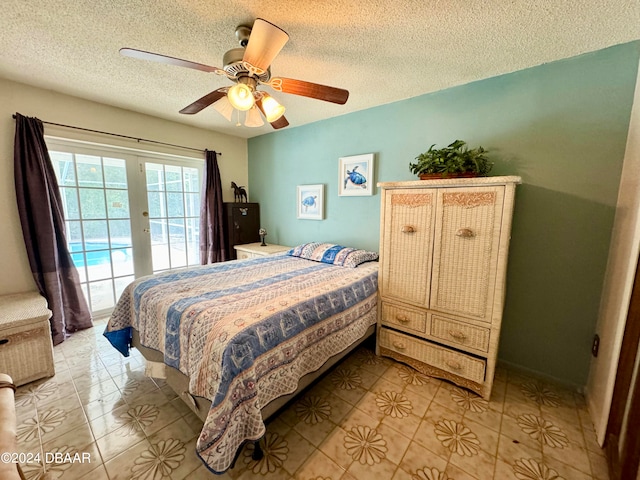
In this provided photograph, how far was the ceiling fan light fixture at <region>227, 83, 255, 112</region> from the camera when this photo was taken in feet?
4.66

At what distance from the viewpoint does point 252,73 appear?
144cm

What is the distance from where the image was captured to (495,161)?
1994 millimetres

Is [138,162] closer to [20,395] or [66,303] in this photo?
[66,303]

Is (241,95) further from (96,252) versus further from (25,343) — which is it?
(96,252)

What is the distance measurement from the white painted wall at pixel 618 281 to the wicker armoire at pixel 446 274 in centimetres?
51

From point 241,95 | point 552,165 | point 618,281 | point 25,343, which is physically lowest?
point 25,343

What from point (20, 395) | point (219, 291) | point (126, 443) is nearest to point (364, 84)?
point (219, 291)

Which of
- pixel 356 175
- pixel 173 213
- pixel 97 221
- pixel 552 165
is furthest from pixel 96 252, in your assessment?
pixel 552 165

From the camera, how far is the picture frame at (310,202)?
3092mm

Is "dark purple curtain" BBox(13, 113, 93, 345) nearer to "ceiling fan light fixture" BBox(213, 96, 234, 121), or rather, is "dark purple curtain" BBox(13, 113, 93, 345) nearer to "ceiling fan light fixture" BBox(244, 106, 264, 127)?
"ceiling fan light fixture" BBox(213, 96, 234, 121)

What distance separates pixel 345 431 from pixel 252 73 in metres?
2.16

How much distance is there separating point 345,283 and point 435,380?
1016 millimetres

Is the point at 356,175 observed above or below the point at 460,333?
above

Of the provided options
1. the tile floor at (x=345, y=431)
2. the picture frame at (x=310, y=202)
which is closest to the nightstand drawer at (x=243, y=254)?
the picture frame at (x=310, y=202)
